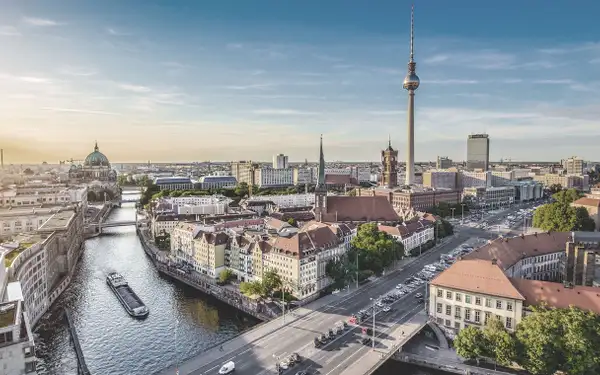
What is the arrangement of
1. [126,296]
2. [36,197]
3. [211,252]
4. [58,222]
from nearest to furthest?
[126,296] < [211,252] < [58,222] < [36,197]

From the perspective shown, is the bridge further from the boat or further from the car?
the boat

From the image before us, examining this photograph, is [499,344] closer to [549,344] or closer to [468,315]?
[549,344]

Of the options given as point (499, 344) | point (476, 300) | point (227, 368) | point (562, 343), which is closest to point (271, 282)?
point (227, 368)

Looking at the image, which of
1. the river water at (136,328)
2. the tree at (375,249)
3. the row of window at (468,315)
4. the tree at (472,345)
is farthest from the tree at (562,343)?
the tree at (375,249)

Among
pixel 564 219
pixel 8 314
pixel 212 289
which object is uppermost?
pixel 8 314

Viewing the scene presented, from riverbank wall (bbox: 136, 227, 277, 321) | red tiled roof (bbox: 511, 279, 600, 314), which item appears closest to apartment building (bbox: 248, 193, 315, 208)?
riverbank wall (bbox: 136, 227, 277, 321)

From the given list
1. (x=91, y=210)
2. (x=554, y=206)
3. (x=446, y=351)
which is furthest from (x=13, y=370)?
(x=91, y=210)

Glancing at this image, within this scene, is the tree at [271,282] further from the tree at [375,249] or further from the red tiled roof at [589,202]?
the red tiled roof at [589,202]

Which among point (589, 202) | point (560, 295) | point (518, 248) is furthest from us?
point (589, 202)
